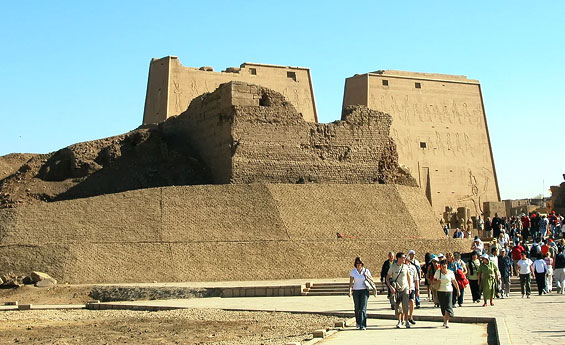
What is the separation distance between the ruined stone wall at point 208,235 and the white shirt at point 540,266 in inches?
218

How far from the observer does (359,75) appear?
131 ft

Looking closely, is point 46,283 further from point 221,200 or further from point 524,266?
point 524,266

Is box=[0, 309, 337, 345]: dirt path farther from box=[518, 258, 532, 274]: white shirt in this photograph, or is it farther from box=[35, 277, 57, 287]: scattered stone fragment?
box=[518, 258, 532, 274]: white shirt

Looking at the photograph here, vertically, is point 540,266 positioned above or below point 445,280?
above

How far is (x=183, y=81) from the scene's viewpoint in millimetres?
33844

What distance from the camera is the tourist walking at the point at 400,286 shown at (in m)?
11.9

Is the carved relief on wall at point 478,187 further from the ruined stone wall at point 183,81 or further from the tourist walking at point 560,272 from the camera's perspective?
the tourist walking at point 560,272

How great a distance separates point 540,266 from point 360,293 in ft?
20.1

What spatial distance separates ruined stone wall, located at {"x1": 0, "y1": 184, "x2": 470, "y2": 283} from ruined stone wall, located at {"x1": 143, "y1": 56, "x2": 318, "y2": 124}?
11218 mm

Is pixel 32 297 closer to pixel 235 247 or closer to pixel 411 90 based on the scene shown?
pixel 235 247

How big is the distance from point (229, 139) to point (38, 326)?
11146 millimetres

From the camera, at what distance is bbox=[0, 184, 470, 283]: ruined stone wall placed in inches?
785

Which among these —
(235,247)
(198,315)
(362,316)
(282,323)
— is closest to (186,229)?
(235,247)

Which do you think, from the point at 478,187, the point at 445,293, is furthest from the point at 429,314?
the point at 478,187
